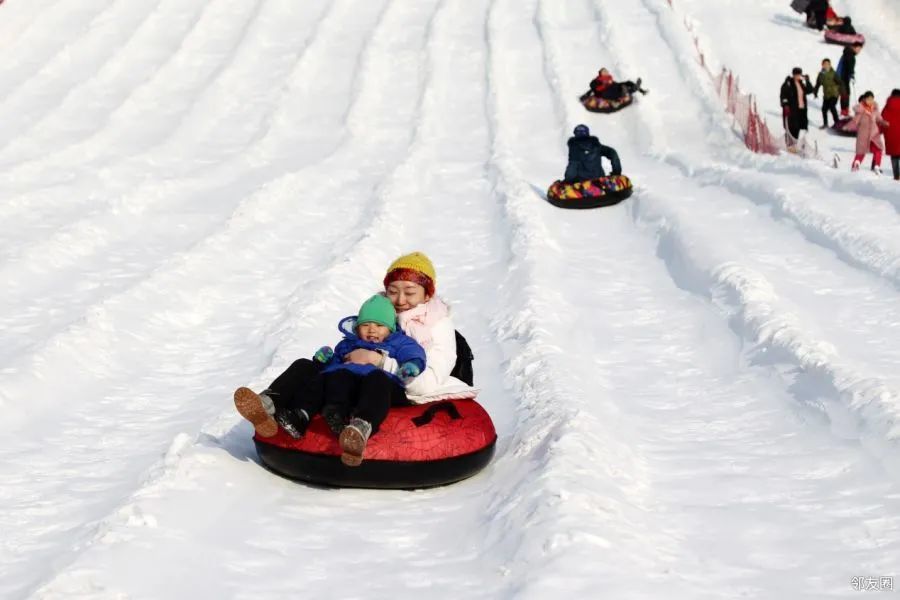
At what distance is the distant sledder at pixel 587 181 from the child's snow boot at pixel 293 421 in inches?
308

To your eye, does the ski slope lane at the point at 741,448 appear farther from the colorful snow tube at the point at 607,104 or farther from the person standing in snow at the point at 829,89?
the colorful snow tube at the point at 607,104

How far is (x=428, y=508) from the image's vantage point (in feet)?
14.6

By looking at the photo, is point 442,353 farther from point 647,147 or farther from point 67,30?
point 67,30

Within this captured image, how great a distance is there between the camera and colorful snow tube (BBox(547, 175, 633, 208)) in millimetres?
12047

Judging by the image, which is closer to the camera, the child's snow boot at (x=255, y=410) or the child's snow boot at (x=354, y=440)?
the child's snow boot at (x=354, y=440)

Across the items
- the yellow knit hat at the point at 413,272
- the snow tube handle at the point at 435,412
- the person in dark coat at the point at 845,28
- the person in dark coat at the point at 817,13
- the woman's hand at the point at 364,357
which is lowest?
the snow tube handle at the point at 435,412

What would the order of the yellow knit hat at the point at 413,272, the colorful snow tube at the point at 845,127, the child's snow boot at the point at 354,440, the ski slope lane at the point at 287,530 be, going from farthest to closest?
the colorful snow tube at the point at 845,127 < the yellow knit hat at the point at 413,272 < the child's snow boot at the point at 354,440 < the ski slope lane at the point at 287,530

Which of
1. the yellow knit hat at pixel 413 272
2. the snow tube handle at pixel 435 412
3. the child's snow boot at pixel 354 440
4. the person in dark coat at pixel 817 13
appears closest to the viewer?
the child's snow boot at pixel 354 440

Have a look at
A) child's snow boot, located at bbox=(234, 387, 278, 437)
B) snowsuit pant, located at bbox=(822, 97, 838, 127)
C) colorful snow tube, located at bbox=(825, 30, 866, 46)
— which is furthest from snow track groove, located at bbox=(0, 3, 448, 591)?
colorful snow tube, located at bbox=(825, 30, 866, 46)

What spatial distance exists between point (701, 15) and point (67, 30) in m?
12.4

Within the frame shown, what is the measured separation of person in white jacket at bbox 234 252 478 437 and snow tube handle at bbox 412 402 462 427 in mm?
68

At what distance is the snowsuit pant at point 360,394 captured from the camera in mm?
4414

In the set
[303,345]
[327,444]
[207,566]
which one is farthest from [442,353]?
[303,345]

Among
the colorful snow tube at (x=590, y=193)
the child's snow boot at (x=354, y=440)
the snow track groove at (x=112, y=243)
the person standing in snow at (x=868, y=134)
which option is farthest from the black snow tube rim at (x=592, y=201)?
the child's snow boot at (x=354, y=440)
